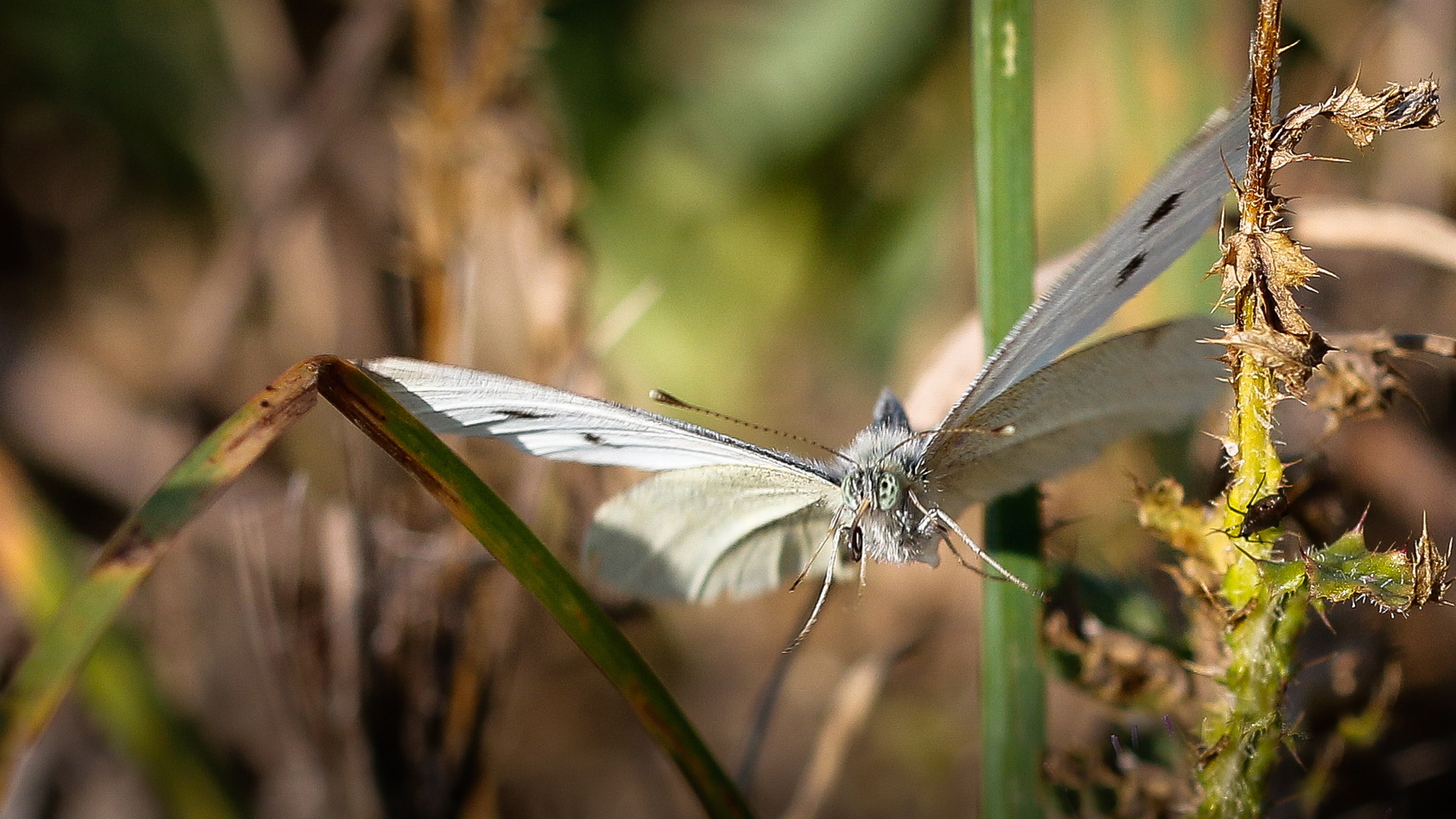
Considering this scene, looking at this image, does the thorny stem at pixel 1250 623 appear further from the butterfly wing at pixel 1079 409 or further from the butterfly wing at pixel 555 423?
the butterfly wing at pixel 555 423

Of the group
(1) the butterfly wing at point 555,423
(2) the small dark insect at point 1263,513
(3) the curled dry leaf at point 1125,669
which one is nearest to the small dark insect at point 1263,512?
(2) the small dark insect at point 1263,513

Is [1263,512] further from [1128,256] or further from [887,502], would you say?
[887,502]

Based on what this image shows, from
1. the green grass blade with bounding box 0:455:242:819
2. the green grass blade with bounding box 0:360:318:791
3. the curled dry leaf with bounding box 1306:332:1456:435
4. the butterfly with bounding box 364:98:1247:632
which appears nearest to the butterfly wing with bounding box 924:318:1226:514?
the butterfly with bounding box 364:98:1247:632

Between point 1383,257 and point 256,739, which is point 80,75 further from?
point 1383,257

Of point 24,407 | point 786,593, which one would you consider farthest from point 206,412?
point 786,593

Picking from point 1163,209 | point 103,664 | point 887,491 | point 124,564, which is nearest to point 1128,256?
point 1163,209

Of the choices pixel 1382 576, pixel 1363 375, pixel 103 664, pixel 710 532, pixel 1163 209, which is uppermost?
pixel 103 664
